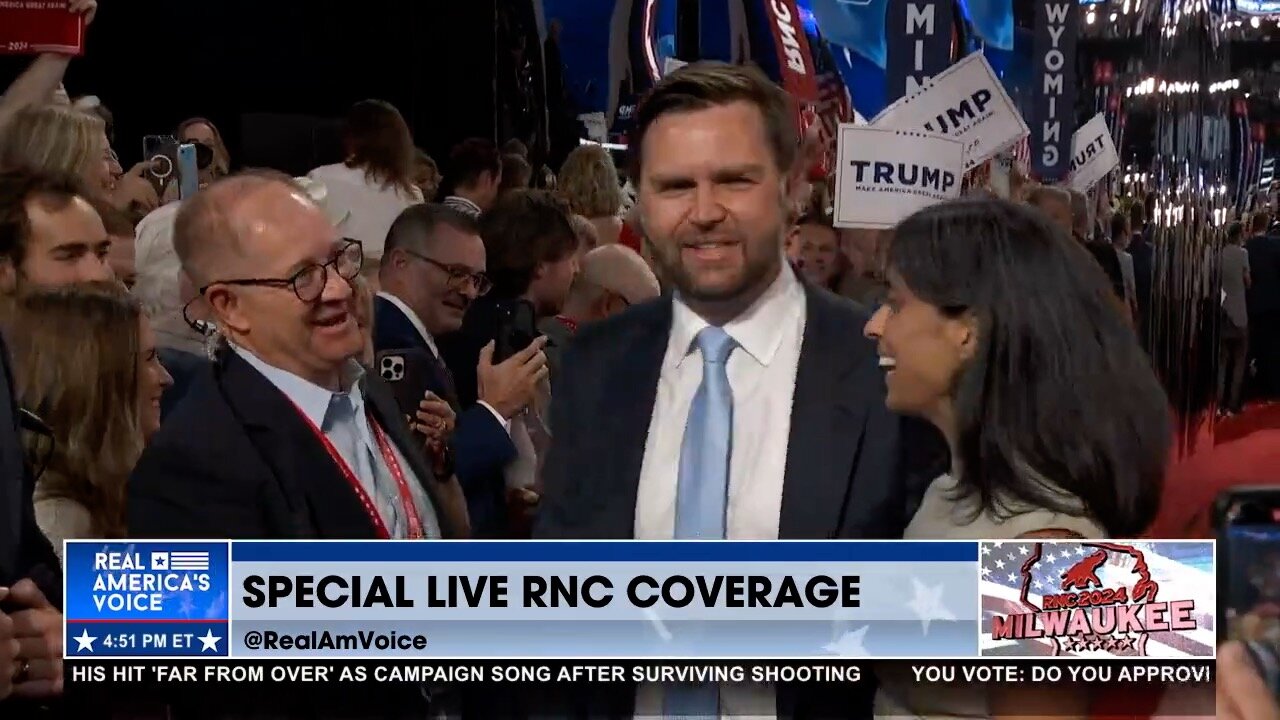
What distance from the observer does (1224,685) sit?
101 inches

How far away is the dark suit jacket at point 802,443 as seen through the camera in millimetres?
2605

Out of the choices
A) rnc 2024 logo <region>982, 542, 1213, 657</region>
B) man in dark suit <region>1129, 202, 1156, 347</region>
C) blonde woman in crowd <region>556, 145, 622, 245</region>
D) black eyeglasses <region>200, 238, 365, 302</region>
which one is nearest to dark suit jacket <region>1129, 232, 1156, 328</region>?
man in dark suit <region>1129, 202, 1156, 347</region>

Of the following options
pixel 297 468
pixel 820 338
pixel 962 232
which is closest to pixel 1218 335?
pixel 962 232

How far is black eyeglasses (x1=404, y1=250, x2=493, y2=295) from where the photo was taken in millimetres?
2689

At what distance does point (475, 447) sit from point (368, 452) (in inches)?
6.1

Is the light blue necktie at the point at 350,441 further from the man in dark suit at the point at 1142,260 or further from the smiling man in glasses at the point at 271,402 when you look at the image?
the man in dark suit at the point at 1142,260

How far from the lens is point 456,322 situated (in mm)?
2684

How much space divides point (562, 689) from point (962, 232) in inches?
33.2

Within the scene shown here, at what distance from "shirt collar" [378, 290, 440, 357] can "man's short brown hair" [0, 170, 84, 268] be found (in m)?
0.46

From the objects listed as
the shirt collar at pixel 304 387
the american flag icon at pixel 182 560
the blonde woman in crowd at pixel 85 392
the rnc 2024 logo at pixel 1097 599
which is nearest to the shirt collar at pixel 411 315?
the shirt collar at pixel 304 387

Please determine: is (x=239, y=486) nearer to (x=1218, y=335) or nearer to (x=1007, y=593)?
(x=1007, y=593)

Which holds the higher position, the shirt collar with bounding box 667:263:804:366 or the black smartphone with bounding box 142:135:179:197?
the black smartphone with bounding box 142:135:179:197

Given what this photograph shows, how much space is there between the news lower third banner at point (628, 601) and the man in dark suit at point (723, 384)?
0.06 m

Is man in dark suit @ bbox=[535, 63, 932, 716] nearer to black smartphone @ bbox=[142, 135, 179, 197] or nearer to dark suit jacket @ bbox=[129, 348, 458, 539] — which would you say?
dark suit jacket @ bbox=[129, 348, 458, 539]
